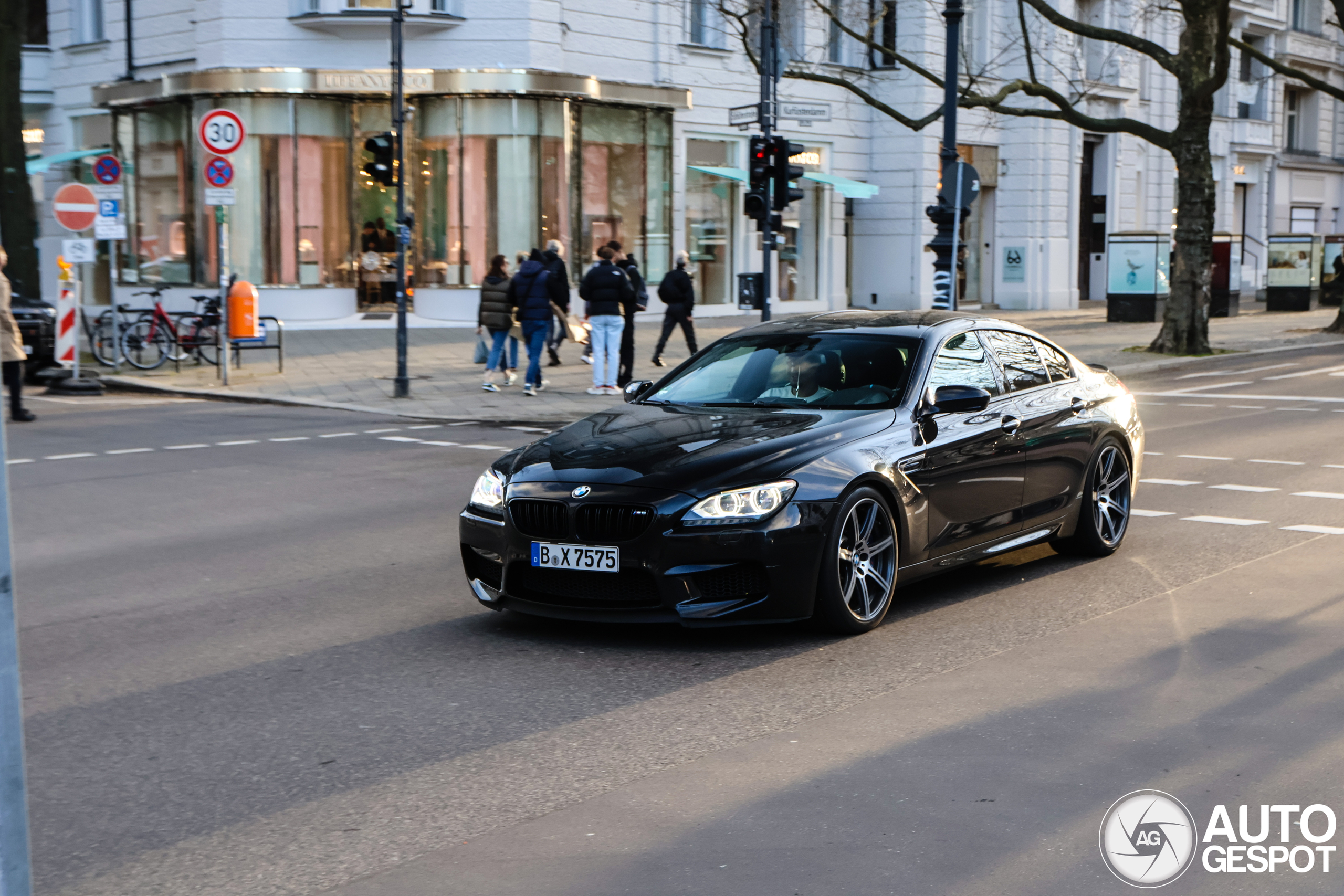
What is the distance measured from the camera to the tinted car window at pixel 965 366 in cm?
770

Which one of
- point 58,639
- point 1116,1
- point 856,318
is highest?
point 1116,1

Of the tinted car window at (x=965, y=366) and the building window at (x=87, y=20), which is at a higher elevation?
the building window at (x=87, y=20)

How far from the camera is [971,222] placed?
42.4 m

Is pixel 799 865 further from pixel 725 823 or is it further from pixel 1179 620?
pixel 1179 620

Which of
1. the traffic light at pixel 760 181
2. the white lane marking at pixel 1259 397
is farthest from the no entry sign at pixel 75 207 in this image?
the white lane marking at pixel 1259 397

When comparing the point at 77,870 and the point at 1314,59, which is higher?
the point at 1314,59

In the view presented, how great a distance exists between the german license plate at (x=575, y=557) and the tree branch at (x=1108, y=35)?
21025mm

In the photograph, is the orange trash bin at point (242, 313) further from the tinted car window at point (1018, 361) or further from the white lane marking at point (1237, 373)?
the tinted car window at point (1018, 361)

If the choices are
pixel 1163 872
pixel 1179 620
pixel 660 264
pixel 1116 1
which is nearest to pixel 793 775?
pixel 1163 872

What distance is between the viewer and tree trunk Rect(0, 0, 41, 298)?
23.0 meters

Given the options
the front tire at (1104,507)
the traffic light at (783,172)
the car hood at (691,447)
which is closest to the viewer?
the car hood at (691,447)

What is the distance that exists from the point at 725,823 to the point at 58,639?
386 centimetres

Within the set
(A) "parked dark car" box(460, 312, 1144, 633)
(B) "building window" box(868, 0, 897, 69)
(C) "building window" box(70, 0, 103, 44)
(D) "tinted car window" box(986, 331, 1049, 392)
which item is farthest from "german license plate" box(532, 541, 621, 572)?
(B) "building window" box(868, 0, 897, 69)

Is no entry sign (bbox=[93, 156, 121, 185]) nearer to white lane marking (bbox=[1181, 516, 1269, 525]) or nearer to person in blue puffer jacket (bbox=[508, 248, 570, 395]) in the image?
person in blue puffer jacket (bbox=[508, 248, 570, 395])
